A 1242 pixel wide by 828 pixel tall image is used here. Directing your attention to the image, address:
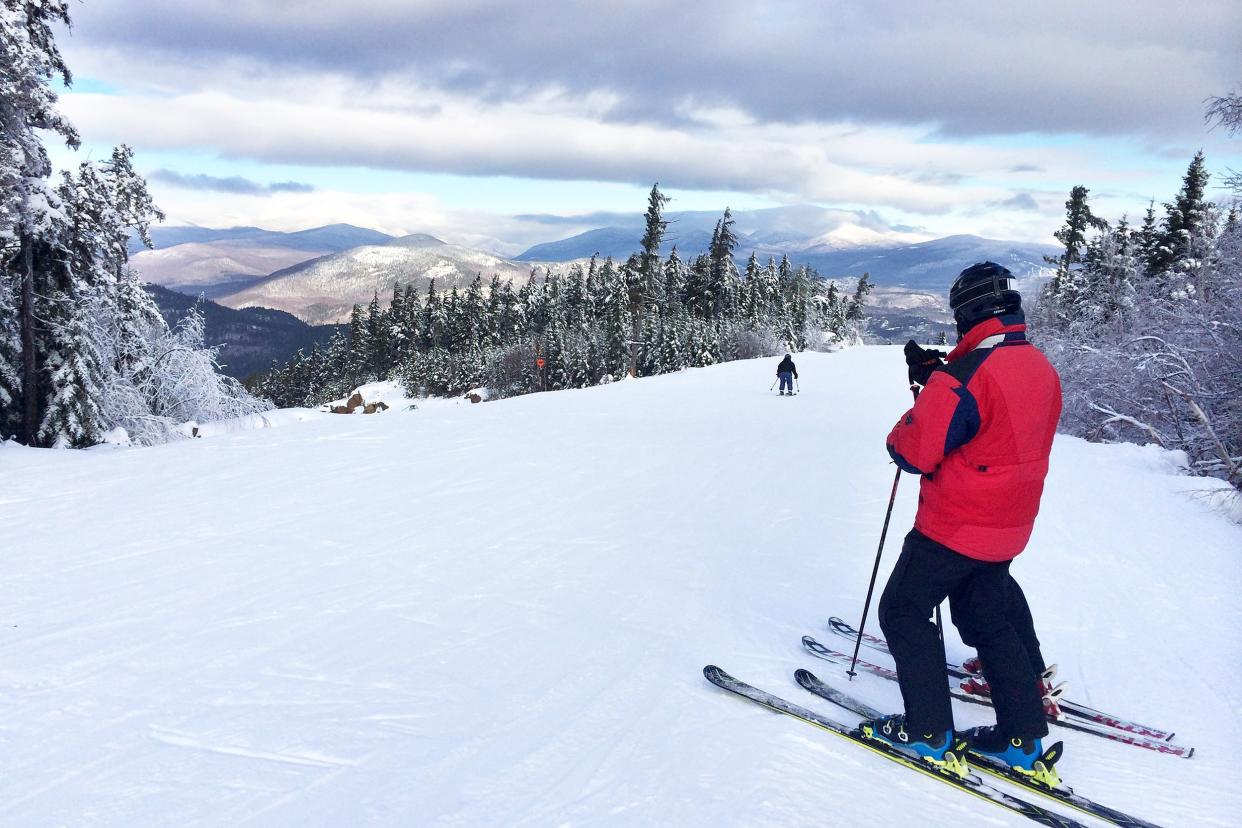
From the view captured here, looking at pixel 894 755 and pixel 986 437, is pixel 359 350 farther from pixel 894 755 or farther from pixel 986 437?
pixel 986 437

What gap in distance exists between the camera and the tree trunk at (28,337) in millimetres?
15656

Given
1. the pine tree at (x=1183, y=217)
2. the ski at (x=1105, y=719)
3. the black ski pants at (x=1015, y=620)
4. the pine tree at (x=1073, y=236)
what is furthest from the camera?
the pine tree at (x=1073, y=236)

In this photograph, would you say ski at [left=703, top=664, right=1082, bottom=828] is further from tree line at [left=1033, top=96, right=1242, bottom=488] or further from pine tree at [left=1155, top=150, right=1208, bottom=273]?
pine tree at [left=1155, top=150, right=1208, bottom=273]

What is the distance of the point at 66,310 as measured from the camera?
1770 cm

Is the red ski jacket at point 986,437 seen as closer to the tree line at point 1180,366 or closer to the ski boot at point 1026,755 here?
the ski boot at point 1026,755

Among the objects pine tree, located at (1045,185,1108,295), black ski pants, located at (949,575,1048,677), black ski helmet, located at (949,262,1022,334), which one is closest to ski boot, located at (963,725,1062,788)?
black ski pants, located at (949,575,1048,677)

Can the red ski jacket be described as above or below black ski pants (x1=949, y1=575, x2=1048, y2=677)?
above

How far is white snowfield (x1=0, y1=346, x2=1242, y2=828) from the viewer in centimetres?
288

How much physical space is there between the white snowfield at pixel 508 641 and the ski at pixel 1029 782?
0.15m

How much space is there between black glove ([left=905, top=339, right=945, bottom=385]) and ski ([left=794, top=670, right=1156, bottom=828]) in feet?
6.06

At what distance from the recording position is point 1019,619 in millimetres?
3320

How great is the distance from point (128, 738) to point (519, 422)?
10964mm

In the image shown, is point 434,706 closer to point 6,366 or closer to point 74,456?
point 74,456

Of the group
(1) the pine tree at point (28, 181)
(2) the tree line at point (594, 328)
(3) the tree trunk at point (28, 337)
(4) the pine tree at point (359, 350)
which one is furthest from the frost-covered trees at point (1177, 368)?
(4) the pine tree at point (359, 350)
